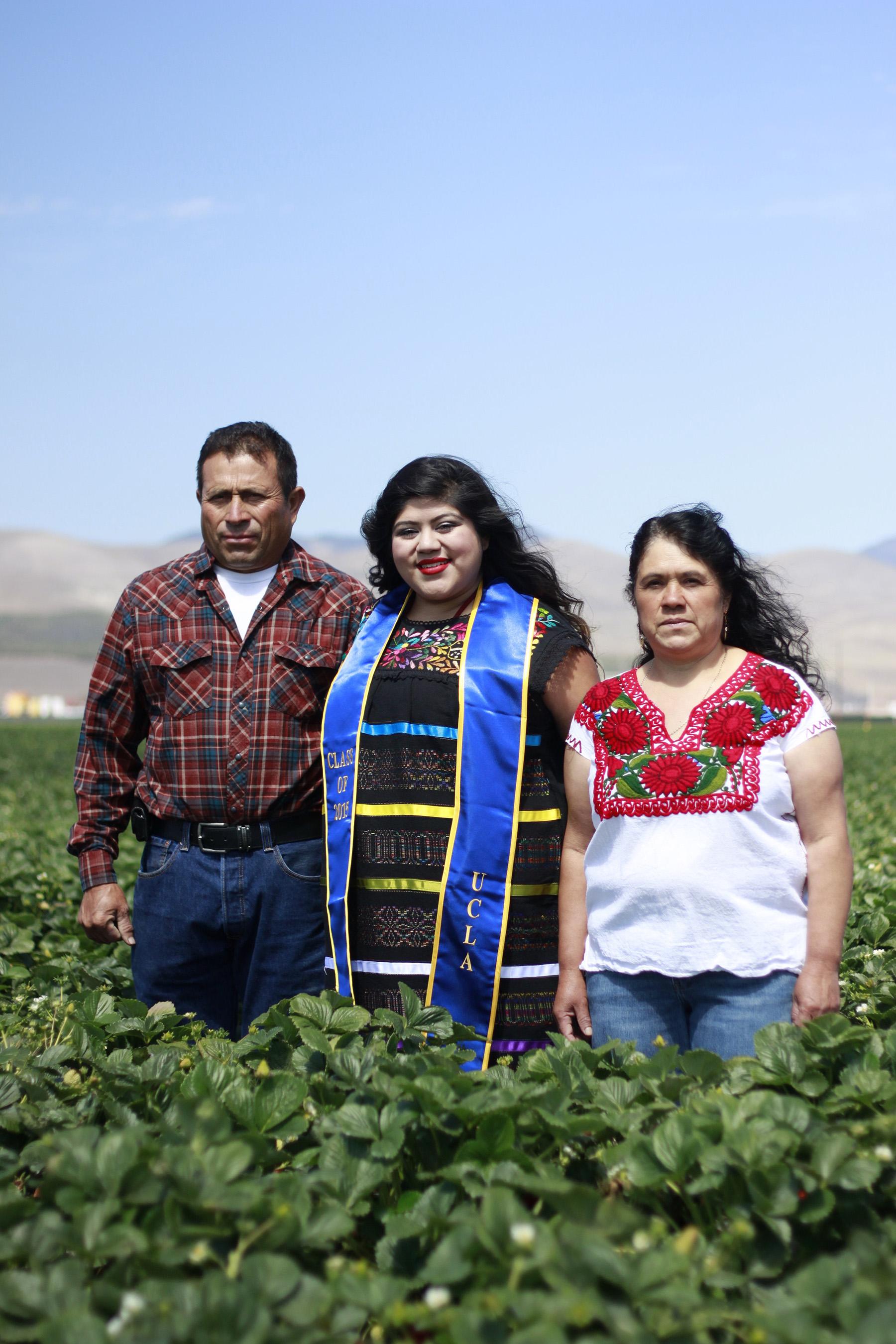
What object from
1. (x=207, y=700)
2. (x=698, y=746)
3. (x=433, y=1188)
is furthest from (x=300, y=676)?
(x=433, y=1188)

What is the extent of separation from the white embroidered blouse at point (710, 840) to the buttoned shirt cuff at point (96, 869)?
5.11 ft

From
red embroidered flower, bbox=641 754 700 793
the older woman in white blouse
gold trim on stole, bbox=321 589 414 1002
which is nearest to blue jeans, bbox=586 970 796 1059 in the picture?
the older woman in white blouse

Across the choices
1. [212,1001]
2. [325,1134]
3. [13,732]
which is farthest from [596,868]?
[13,732]

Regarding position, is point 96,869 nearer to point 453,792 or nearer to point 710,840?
point 453,792

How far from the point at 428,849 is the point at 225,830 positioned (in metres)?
0.60

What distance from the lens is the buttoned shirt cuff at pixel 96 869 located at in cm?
355

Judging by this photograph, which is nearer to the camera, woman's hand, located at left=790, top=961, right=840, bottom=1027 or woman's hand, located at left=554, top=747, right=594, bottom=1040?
woman's hand, located at left=790, top=961, right=840, bottom=1027

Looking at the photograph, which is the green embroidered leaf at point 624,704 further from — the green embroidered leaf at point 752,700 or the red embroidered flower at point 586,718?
the green embroidered leaf at point 752,700

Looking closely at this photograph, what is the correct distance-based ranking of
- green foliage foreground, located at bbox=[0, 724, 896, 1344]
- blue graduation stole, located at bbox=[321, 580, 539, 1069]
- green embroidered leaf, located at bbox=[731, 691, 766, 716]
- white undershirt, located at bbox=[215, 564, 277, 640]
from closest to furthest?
green foliage foreground, located at bbox=[0, 724, 896, 1344] < green embroidered leaf, located at bbox=[731, 691, 766, 716] < blue graduation stole, located at bbox=[321, 580, 539, 1069] < white undershirt, located at bbox=[215, 564, 277, 640]

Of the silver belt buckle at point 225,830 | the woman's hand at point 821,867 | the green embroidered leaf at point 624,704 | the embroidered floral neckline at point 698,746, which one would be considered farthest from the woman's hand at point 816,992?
the silver belt buckle at point 225,830

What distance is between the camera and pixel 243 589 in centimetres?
350

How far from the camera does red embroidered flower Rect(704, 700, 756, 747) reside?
2.66m

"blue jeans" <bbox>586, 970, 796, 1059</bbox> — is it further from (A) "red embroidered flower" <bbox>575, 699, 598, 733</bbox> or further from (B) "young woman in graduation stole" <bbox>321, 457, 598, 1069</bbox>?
(A) "red embroidered flower" <bbox>575, 699, 598, 733</bbox>

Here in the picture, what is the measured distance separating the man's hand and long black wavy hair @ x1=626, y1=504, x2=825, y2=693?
1.68 m
